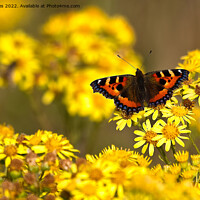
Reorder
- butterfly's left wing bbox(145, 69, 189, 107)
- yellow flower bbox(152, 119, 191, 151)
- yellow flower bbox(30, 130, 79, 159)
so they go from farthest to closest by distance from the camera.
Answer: butterfly's left wing bbox(145, 69, 189, 107) → yellow flower bbox(152, 119, 191, 151) → yellow flower bbox(30, 130, 79, 159)

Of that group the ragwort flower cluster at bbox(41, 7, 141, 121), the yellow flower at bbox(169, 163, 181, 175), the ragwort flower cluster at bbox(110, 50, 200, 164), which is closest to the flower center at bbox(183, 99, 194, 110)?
the ragwort flower cluster at bbox(110, 50, 200, 164)

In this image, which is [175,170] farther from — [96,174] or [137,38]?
[137,38]

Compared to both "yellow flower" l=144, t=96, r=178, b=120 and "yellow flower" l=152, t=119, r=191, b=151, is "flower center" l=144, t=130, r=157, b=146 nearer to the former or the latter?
"yellow flower" l=152, t=119, r=191, b=151

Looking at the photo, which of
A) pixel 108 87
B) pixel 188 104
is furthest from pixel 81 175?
pixel 108 87

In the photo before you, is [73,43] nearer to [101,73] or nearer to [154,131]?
[101,73]

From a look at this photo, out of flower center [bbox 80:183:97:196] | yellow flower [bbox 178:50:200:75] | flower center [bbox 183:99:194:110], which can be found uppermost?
yellow flower [bbox 178:50:200:75]

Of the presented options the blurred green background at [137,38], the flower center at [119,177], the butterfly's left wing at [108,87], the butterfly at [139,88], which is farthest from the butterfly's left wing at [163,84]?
the blurred green background at [137,38]

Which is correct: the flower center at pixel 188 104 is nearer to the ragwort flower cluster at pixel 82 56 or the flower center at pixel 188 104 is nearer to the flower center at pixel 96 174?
the flower center at pixel 96 174
